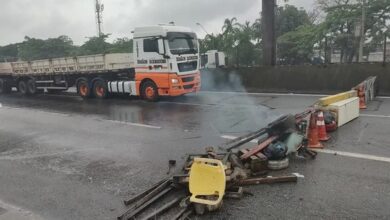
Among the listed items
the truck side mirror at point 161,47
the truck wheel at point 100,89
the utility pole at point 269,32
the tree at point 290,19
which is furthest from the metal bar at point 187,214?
the tree at point 290,19

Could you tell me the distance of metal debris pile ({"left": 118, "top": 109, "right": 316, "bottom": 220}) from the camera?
4.66 m

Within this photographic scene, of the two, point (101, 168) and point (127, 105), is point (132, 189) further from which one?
point (127, 105)

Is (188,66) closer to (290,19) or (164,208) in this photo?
(164,208)

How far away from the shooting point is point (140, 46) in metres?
14.6

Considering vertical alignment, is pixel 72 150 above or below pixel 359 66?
below

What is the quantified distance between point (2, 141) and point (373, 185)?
8665 millimetres

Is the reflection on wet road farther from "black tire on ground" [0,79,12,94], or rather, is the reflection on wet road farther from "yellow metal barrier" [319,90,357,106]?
"black tire on ground" [0,79,12,94]

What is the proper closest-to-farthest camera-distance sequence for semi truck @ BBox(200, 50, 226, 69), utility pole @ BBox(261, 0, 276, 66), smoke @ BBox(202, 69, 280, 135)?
smoke @ BBox(202, 69, 280, 135), utility pole @ BBox(261, 0, 276, 66), semi truck @ BBox(200, 50, 226, 69)

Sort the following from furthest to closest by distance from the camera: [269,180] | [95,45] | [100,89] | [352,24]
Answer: [95,45]
[352,24]
[100,89]
[269,180]

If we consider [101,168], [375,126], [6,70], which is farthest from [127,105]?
[6,70]

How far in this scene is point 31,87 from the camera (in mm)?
21141

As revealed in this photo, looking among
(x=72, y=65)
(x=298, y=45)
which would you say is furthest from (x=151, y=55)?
(x=298, y=45)

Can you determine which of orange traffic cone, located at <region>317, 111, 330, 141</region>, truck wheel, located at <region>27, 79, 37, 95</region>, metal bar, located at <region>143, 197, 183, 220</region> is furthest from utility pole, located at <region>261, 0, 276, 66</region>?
metal bar, located at <region>143, 197, 183, 220</region>

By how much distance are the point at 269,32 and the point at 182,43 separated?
528cm
